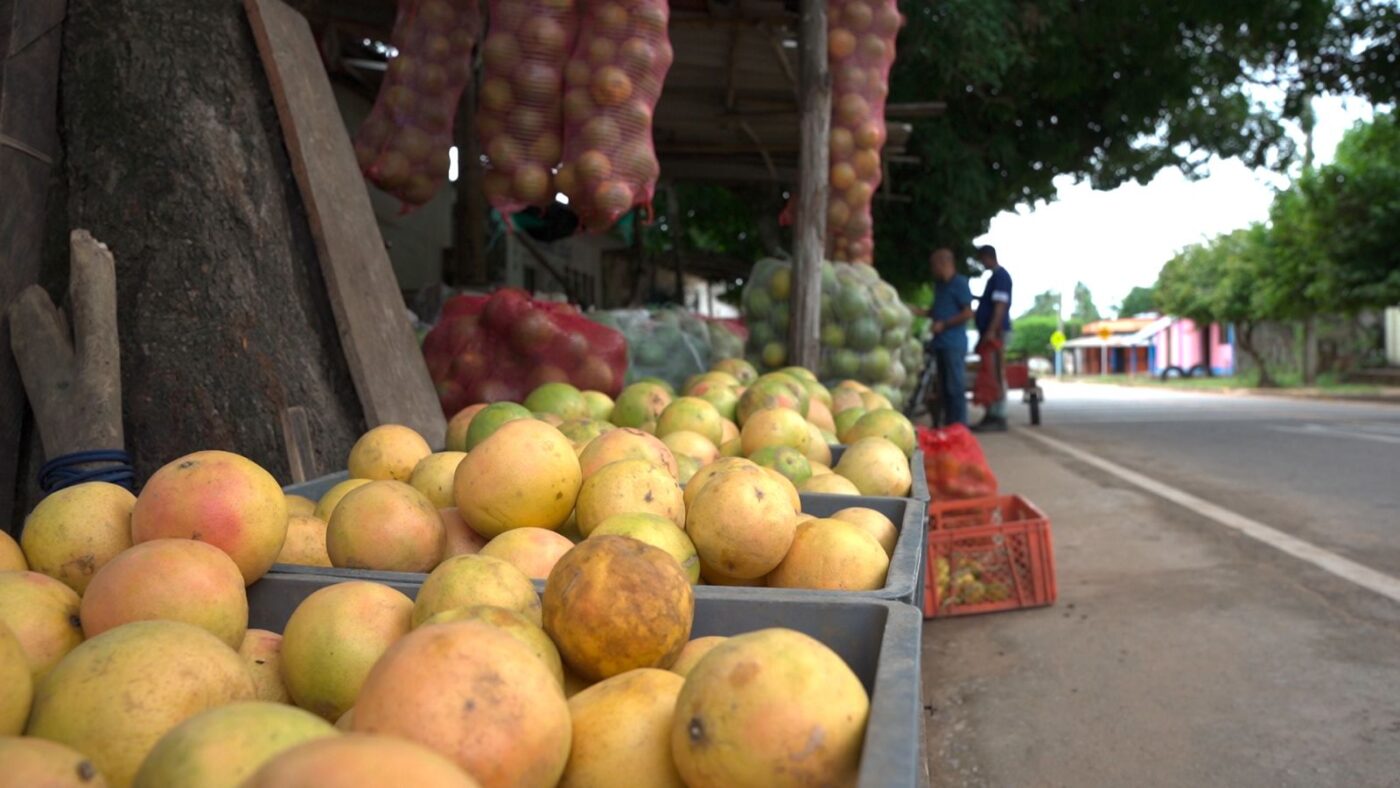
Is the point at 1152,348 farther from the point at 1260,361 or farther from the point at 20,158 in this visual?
the point at 20,158

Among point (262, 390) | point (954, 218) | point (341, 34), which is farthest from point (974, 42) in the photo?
point (262, 390)

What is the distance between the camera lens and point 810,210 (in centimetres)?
592

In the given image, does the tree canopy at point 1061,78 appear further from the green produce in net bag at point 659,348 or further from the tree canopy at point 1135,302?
the tree canopy at point 1135,302

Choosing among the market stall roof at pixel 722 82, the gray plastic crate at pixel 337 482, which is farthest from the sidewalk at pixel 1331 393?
the gray plastic crate at pixel 337 482

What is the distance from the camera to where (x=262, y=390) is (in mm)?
2848

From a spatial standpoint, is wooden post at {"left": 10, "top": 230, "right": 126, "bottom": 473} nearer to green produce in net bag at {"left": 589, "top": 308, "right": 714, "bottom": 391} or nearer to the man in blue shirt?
green produce in net bag at {"left": 589, "top": 308, "right": 714, "bottom": 391}

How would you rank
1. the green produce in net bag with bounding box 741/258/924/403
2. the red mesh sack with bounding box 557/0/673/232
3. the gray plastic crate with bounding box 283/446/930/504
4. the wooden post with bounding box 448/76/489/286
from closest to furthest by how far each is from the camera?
the gray plastic crate with bounding box 283/446/930/504 → the red mesh sack with bounding box 557/0/673/232 → the green produce in net bag with bounding box 741/258/924/403 → the wooden post with bounding box 448/76/489/286

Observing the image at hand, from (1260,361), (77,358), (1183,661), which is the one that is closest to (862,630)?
(77,358)

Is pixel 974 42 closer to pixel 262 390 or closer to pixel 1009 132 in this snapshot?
pixel 1009 132

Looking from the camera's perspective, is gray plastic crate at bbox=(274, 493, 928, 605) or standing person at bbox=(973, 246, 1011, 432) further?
standing person at bbox=(973, 246, 1011, 432)

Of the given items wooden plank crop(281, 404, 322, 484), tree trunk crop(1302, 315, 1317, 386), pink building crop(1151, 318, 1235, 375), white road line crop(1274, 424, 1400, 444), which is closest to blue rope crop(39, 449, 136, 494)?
wooden plank crop(281, 404, 322, 484)

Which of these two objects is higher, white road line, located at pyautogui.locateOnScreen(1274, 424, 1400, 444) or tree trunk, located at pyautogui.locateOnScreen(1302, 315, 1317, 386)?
tree trunk, located at pyautogui.locateOnScreen(1302, 315, 1317, 386)

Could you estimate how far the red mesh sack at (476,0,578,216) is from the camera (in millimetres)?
4004

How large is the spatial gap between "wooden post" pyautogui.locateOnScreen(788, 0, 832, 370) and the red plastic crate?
74.3 inches
